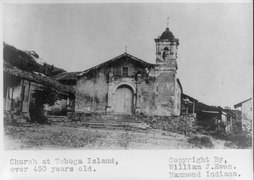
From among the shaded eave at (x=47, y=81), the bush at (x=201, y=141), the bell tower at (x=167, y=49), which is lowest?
the bush at (x=201, y=141)

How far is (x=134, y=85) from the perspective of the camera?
358cm

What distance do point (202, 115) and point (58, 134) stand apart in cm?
113

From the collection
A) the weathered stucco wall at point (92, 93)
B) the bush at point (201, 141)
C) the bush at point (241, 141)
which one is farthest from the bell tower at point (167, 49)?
the bush at point (241, 141)

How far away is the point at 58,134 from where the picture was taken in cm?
342

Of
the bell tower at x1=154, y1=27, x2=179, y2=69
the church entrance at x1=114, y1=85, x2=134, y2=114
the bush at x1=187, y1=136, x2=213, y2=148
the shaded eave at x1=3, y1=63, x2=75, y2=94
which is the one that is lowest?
the bush at x1=187, y1=136, x2=213, y2=148

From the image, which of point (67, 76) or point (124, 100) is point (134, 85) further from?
point (67, 76)

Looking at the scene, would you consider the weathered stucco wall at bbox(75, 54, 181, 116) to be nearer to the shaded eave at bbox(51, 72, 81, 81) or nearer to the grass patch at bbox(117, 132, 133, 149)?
the shaded eave at bbox(51, 72, 81, 81)

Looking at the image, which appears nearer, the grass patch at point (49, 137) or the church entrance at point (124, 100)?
the grass patch at point (49, 137)

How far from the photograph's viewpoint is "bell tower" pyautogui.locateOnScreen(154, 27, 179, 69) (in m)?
3.42

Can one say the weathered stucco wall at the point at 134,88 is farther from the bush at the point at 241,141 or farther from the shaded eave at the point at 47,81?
the bush at the point at 241,141

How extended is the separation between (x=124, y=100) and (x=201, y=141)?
2.26 ft

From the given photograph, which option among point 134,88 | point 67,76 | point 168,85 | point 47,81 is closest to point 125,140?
point 134,88

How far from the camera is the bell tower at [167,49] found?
3.42 m

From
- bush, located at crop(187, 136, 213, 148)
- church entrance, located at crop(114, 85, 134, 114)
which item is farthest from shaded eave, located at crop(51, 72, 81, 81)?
bush, located at crop(187, 136, 213, 148)
